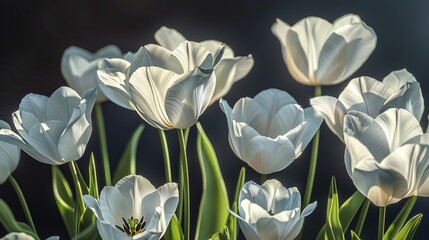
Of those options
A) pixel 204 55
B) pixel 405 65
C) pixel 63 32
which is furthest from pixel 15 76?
pixel 204 55

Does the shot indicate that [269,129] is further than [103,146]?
No

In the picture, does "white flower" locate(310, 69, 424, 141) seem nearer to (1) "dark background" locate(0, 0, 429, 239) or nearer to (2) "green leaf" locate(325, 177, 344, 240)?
(2) "green leaf" locate(325, 177, 344, 240)

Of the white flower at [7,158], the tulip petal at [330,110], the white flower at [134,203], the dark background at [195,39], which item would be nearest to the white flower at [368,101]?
the tulip petal at [330,110]

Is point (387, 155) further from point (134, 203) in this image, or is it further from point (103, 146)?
point (103, 146)

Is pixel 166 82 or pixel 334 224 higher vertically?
pixel 166 82

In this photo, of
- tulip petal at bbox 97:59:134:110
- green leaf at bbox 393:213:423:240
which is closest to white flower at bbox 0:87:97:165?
tulip petal at bbox 97:59:134:110

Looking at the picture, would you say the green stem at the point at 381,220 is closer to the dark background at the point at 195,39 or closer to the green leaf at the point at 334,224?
the green leaf at the point at 334,224

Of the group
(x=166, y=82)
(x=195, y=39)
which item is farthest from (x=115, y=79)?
(x=195, y=39)

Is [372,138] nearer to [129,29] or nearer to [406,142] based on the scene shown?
[406,142]
